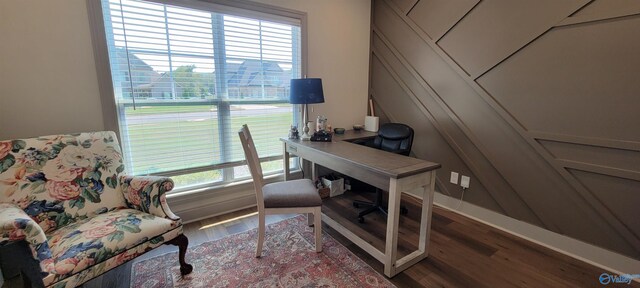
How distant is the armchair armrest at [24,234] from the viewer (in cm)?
108

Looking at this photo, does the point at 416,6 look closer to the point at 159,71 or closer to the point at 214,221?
the point at 159,71

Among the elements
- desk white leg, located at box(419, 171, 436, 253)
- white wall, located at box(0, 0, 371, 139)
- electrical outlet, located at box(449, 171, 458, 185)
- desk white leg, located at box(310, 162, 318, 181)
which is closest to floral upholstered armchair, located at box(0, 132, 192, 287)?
white wall, located at box(0, 0, 371, 139)

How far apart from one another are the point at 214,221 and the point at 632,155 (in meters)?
3.22

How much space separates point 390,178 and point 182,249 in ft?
4.65

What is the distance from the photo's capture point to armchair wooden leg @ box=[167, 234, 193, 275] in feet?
5.44

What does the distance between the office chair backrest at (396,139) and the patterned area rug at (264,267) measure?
3.45 ft

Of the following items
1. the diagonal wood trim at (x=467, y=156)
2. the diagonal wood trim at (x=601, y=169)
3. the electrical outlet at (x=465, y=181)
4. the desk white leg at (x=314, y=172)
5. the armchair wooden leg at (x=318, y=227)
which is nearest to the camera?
the diagonal wood trim at (x=601, y=169)

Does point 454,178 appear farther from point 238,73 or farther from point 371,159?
point 238,73

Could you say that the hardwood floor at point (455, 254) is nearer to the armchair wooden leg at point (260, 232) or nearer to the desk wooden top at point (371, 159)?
the armchair wooden leg at point (260, 232)

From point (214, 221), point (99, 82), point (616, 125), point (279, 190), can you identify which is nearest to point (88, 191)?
point (99, 82)

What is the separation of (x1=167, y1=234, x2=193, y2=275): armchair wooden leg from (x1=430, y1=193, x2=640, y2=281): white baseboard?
8.21ft

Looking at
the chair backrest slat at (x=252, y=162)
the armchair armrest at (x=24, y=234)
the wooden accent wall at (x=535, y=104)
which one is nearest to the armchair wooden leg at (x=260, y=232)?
the chair backrest slat at (x=252, y=162)

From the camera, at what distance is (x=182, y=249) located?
1.70 metres

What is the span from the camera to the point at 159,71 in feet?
7.18
